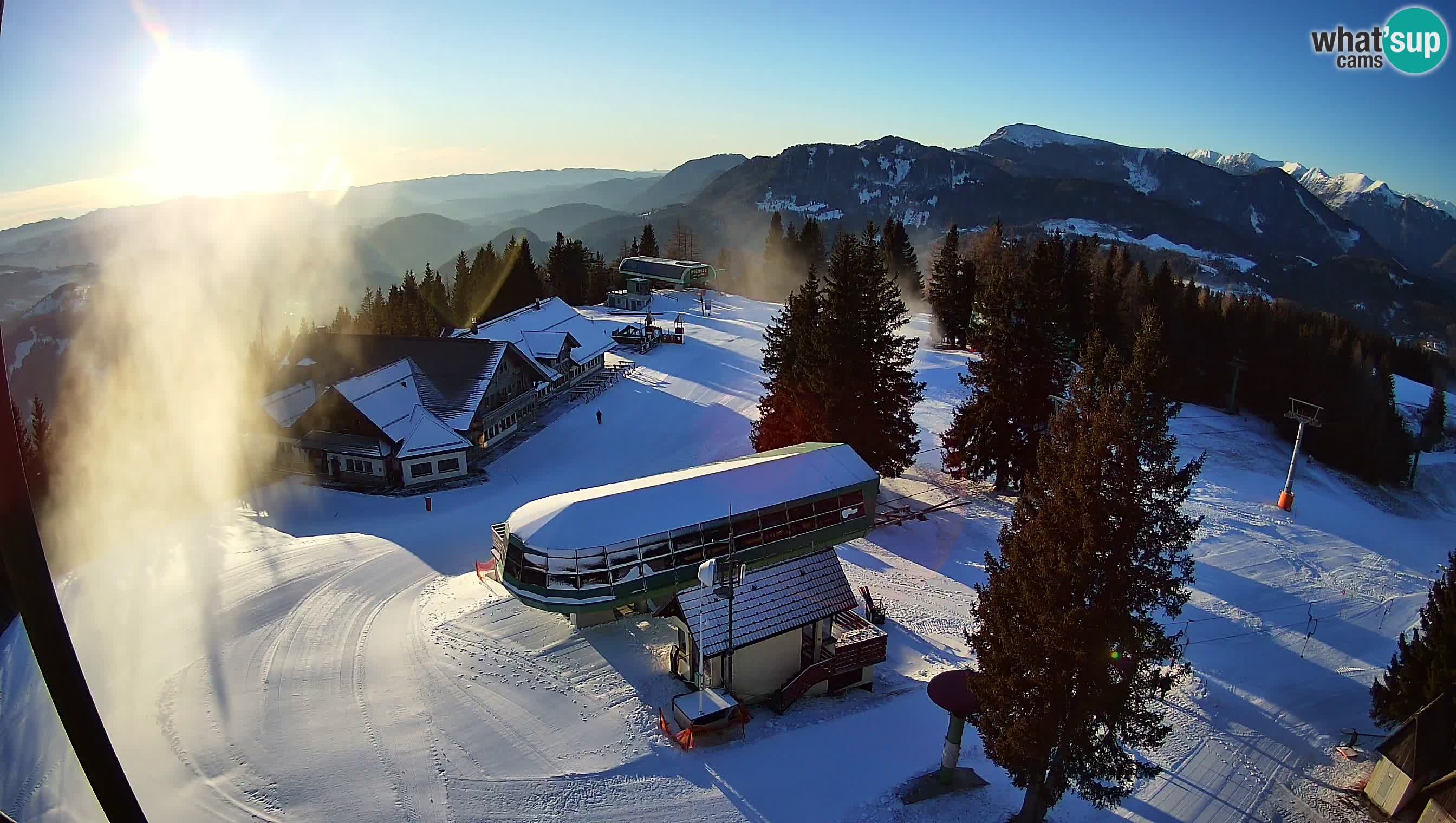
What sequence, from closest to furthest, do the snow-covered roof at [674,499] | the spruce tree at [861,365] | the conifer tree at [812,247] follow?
the snow-covered roof at [674,499] < the spruce tree at [861,365] < the conifer tree at [812,247]

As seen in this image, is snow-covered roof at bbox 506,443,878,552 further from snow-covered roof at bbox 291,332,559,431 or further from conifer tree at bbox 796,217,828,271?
conifer tree at bbox 796,217,828,271

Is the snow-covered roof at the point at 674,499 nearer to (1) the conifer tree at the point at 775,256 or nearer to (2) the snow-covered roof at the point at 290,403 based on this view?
(2) the snow-covered roof at the point at 290,403

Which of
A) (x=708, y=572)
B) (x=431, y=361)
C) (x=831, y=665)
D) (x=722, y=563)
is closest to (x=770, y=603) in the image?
(x=831, y=665)

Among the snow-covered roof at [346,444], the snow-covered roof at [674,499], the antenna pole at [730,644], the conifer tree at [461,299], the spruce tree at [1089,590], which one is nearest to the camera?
the spruce tree at [1089,590]

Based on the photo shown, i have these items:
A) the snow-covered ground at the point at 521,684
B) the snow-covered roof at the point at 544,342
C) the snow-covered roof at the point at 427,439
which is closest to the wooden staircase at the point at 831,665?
the snow-covered ground at the point at 521,684

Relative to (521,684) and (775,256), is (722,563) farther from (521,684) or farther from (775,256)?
(775,256)

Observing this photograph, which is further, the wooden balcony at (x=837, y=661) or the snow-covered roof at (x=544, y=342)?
the snow-covered roof at (x=544, y=342)

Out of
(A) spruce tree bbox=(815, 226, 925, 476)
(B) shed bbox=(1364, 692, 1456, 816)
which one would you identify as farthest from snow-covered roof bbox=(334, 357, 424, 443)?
(B) shed bbox=(1364, 692, 1456, 816)
